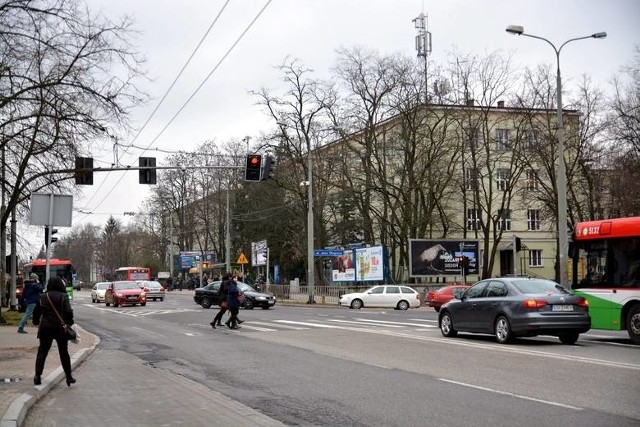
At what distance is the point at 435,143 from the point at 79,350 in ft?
126

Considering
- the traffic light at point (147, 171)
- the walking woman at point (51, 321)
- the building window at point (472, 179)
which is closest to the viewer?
the walking woman at point (51, 321)

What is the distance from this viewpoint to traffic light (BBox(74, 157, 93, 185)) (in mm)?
20109

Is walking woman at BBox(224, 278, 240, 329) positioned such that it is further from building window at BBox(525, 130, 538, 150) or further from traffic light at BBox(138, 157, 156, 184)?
building window at BBox(525, 130, 538, 150)

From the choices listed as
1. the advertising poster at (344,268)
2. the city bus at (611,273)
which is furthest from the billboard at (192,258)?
the city bus at (611,273)

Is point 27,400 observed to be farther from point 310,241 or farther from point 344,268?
point 344,268

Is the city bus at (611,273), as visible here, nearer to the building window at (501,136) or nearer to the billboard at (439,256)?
the billboard at (439,256)

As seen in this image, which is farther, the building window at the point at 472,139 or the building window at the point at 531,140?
the building window at the point at 472,139

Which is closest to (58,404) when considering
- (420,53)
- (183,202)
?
(420,53)

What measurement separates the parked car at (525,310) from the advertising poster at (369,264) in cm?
2892

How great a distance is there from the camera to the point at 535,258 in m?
70.8

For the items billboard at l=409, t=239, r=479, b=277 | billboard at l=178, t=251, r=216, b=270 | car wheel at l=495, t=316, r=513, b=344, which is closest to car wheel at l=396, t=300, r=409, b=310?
billboard at l=409, t=239, r=479, b=277

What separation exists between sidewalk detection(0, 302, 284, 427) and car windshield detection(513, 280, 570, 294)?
8046mm

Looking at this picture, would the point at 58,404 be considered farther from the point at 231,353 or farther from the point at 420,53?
the point at 420,53

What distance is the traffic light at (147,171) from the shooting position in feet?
81.6
